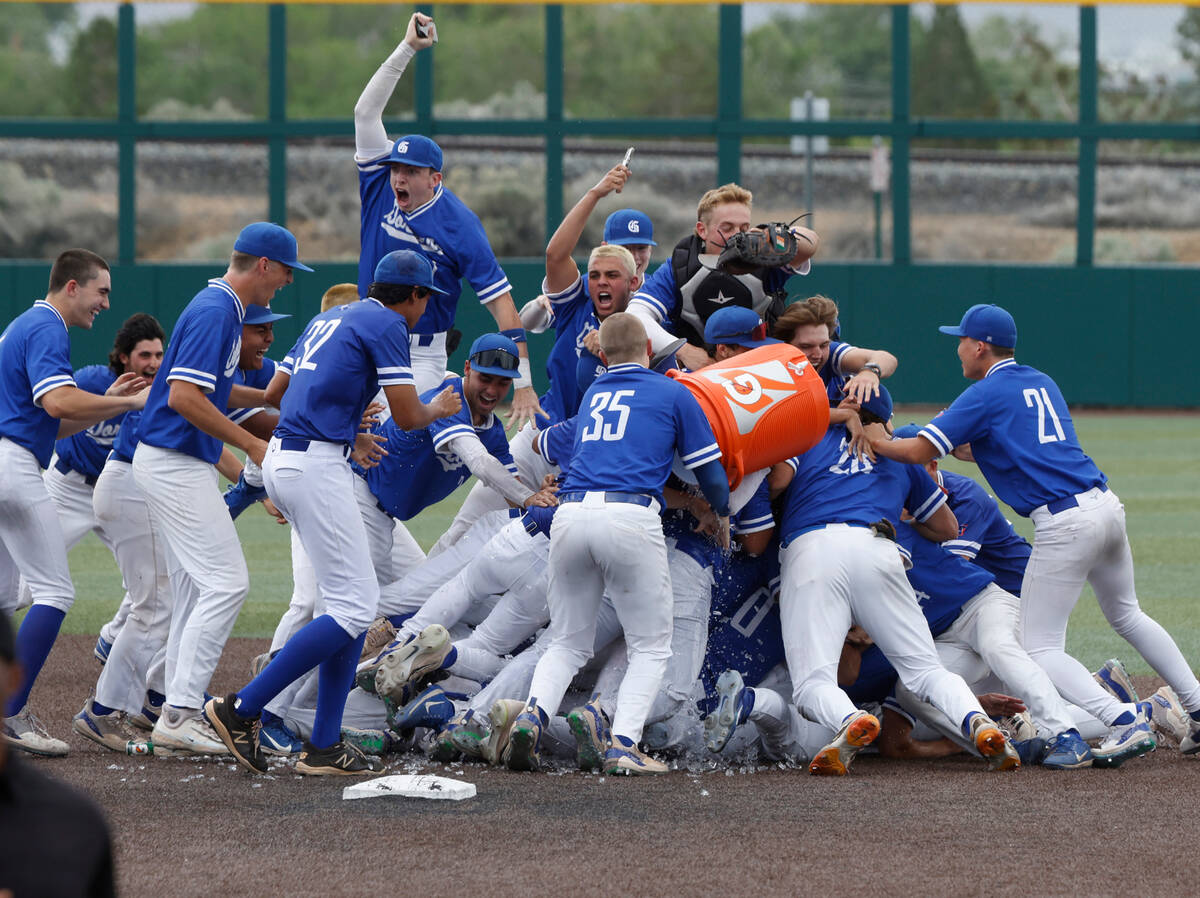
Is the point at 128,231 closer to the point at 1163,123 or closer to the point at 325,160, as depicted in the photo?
the point at 325,160

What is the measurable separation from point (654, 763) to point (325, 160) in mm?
20359

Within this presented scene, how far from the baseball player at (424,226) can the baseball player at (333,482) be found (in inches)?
69.1

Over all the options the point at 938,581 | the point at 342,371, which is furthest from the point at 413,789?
the point at 938,581

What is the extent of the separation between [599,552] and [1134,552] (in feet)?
26.3

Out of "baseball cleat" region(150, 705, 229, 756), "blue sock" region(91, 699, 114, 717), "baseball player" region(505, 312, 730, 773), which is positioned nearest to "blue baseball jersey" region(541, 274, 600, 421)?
"baseball player" region(505, 312, 730, 773)

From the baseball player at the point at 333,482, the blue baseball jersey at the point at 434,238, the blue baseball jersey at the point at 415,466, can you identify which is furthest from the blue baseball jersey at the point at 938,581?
the blue baseball jersey at the point at 434,238

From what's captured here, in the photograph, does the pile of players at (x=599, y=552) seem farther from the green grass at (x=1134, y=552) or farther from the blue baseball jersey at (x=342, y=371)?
the green grass at (x=1134, y=552)

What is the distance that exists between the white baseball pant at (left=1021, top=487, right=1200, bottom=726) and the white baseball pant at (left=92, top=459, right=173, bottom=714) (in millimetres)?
4144

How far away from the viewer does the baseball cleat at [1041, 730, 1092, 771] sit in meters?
6.55

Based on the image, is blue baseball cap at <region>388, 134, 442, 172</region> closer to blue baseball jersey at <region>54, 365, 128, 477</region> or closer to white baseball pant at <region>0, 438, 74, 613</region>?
Answer: blue baseball jersey at <region>54, 365, 128, 477</region>

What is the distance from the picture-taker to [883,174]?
25.3m

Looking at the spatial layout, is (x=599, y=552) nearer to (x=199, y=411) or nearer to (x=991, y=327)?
(x=199, y=411)

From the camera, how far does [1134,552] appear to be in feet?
42.2

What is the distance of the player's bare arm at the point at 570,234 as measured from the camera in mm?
8266
